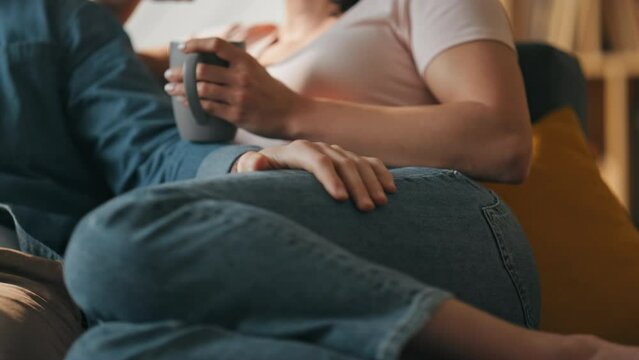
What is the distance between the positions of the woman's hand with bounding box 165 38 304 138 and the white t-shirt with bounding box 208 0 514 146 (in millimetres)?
104

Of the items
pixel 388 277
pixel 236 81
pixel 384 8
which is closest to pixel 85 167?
pixel 236 81

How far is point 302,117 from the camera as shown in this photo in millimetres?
1234

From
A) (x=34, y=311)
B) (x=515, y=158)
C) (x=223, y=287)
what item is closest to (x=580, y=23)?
(x=515, y=158)

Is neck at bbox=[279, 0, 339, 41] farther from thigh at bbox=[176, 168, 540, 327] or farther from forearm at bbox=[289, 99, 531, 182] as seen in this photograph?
thigh at bbox=[176, 168, 540, 327]

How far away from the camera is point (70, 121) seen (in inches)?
58.2

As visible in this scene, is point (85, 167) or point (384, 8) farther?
point (85, 167)

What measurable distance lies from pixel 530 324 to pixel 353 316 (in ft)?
1.10

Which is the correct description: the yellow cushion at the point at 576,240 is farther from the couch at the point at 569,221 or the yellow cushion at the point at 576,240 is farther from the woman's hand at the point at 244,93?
the woman's hand at the point at 244,93

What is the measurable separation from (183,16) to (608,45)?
1.36 m

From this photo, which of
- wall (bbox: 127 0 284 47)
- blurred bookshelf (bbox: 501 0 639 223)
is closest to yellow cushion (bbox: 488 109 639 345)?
wall (bbox: 127 0 284 47)

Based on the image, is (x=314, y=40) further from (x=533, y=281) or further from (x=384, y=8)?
(x=533, y=281)

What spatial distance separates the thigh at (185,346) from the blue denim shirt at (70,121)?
506 millimetres

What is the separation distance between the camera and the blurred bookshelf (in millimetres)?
3008

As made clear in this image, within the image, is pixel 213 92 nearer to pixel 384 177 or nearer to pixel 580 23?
pixel 384 177
